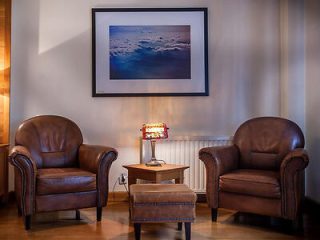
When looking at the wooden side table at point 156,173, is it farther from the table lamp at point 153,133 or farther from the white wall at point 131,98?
the white wall at point 131,98

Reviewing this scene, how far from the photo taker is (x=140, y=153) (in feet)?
14.1

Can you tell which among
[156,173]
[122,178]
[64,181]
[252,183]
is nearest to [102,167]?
[64,181]

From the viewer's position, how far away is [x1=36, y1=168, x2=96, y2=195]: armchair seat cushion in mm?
3238

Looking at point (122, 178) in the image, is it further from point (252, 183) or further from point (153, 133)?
point (252, 183)

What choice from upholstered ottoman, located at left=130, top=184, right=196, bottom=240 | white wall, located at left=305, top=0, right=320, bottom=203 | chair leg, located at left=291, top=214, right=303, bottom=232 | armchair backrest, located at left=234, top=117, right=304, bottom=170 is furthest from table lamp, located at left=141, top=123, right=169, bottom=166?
white wall, located at left=305, top=0, right=320, bottom=203

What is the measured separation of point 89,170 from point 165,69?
154 centimetres

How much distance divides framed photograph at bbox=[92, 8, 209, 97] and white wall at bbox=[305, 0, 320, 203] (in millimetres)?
1113

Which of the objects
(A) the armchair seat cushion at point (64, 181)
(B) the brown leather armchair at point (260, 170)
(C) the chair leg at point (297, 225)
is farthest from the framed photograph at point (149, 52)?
(C) the chair leg at point (297, 225)

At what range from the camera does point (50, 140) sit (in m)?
3.86

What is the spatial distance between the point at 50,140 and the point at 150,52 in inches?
59.6

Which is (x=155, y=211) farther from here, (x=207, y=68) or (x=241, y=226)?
(x=207, y=68)

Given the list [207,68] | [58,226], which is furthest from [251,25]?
[58,226]

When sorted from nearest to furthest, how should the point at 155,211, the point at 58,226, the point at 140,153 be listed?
the point at 155,211 → the point at 58,226 → the point at 140,153

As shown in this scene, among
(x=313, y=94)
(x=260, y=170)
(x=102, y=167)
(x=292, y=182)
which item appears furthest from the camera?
(x=313, y=94)
